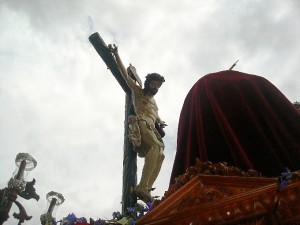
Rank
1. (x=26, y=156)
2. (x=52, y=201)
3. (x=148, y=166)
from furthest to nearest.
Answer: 1. (x=52, y=201)
2. (x=26, y=156)
3. (x=148, y=166)

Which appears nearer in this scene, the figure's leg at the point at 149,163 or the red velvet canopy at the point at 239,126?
the red velvet canopy at the point at 239,126

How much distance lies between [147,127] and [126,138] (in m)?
0.33

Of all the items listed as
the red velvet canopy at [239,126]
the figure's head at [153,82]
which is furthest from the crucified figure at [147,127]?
the red velvet canopy at [239,126]

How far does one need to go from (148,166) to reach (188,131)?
3.61ft

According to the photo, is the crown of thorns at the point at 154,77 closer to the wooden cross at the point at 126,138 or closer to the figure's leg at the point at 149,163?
the wooden cross at the point at 126,138

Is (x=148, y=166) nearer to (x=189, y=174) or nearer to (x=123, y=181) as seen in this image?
(x=123, y=181)

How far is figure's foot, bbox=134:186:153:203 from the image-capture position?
3518 mm

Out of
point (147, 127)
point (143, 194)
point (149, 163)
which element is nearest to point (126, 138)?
point (147, 127)

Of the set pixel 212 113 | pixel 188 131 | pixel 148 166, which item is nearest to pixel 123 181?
pixel 148 166

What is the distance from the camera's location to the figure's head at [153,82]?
4.78 meters

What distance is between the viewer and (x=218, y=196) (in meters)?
1.34

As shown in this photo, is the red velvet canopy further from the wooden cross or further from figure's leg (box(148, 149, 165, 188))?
the wooden cross

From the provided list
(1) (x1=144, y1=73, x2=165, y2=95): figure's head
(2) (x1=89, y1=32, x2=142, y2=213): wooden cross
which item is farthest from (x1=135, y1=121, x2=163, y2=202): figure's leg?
(1) (x1=144, y1=73, x2=165, y2=95): figure's head

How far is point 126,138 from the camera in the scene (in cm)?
442
